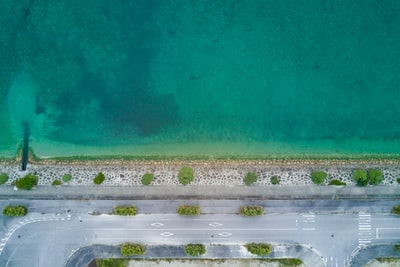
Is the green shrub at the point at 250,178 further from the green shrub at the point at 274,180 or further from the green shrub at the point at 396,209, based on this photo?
the green shrub at the point at 396,209

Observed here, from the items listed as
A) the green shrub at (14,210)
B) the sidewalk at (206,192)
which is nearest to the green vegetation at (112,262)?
the sidewalk at (206,192)

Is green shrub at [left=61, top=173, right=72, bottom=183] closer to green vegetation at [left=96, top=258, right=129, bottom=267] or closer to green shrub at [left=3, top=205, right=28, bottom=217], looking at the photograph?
green shrub at [left=3, top=205, right=28, bottom=217]

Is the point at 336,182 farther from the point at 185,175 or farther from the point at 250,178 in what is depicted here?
the point at 185,175

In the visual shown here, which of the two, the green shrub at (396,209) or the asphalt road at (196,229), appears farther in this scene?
the asphalt road at (196,229)

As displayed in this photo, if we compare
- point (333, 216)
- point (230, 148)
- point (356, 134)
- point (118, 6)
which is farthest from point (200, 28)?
point (333, 216)

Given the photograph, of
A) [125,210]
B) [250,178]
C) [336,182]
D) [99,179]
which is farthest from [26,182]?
[336,182]

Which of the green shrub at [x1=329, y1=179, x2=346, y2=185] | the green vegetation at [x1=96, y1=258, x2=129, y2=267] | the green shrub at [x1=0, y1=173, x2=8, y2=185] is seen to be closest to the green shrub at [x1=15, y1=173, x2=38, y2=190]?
the green shrub at [x1=0, y1=173, x2=8, y2=185]
